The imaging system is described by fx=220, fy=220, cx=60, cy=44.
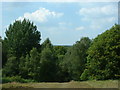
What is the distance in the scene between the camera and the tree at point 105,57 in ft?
55.0

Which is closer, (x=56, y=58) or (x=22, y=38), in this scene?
(x=56, y=58)

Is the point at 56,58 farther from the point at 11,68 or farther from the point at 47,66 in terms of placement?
the point at 11,68

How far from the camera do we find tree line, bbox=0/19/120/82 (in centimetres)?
1723

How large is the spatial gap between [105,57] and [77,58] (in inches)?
394

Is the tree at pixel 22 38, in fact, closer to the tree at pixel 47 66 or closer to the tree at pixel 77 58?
the tree at pixel 47 66

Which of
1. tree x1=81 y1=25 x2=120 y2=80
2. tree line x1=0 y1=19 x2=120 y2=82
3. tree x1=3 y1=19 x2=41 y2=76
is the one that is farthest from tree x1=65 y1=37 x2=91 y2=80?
tree x1=81 y1=25 x2=120 y2=80

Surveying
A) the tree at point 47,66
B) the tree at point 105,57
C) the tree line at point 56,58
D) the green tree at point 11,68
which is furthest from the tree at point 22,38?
the tree at point 105,57

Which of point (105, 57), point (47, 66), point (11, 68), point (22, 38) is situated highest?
point (22, 38)

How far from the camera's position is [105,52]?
17453mm

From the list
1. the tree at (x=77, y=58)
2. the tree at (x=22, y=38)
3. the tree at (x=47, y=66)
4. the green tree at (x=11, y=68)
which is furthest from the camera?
the tree at (x=22, y=38)

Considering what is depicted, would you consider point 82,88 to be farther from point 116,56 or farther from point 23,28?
point 23,28

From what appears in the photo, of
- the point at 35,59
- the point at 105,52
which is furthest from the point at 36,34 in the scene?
the point at 105,52

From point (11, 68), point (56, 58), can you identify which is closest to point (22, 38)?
point (56, 58)

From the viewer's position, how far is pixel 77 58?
27.2 meters
